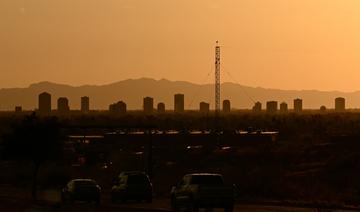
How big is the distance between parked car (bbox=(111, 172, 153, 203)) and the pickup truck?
10228 mm

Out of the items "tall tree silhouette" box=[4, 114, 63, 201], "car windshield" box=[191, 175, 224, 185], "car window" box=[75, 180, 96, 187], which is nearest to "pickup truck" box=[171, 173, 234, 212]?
"car windshield" box=[191, 175, 224, 185]

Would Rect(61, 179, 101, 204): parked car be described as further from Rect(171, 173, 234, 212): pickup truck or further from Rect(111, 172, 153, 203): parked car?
Rect(171, 173, 234, 212): pickup truck

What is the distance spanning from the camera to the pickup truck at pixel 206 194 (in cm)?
4431

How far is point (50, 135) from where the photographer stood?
65.8 m

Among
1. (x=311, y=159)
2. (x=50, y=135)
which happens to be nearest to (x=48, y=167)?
(x=311, y=159)

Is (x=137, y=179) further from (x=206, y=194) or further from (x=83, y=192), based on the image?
(x=206, y=194)

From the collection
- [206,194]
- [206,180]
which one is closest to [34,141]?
[206,180]

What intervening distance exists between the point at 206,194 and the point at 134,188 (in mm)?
12791

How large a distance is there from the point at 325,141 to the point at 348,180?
41.6 meters

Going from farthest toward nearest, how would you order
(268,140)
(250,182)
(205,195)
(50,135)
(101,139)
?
1. (101,139)
2. (268,140)
3. (250,182)
4. (50,135)
5. (205,195)

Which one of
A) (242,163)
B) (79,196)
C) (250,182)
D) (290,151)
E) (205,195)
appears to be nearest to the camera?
(205,195)

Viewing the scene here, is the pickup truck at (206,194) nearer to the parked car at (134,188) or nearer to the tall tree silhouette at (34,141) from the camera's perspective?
the parked car at (134,188)

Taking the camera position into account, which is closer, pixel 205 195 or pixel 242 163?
pixel 205 195

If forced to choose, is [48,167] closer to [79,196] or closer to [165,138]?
[165,138]
